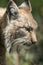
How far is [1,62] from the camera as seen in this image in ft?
28.8

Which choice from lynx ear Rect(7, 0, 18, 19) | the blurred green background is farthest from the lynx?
the blurred green background

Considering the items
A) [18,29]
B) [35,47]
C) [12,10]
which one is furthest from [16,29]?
[35,47]

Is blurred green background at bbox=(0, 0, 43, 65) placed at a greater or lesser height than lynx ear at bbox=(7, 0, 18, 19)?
lesser

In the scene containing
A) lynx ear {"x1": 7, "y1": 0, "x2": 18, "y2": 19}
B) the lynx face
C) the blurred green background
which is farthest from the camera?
the blurred green background

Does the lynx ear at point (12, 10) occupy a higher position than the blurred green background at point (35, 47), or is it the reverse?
the lynx ear at point (12, 10)

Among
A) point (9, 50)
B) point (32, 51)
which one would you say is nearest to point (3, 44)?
point (9, 50)

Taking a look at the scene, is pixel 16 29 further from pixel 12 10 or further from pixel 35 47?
pixel 35 47

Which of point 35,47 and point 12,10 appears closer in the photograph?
point 12,10

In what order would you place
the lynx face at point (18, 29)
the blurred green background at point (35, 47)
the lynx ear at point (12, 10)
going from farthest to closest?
1. the blurred green background at point (35, 47)
2. the lynx face at point (18, 29)
3. the lynx ear at point (12, 10)

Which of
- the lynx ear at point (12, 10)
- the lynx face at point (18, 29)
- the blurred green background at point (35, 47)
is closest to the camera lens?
the lynx ear at point (12, 10)

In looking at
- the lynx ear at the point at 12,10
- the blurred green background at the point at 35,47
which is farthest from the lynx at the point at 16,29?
the blurred green background at the point at 35,47

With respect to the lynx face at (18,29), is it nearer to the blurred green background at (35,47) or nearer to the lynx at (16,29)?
the lynx at (16,29)

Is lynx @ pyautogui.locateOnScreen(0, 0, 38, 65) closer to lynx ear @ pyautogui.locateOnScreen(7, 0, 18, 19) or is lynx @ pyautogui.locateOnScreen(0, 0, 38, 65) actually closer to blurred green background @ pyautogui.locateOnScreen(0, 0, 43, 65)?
lynx ear @ pyautogui.locateOnScreen(7, 0, 18, 19)

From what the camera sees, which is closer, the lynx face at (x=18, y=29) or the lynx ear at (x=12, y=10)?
the lynx ear at (x=12, y=10)
